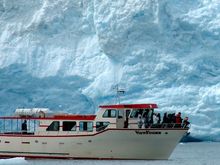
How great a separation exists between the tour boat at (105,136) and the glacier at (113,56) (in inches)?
452

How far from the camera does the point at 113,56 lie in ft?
143

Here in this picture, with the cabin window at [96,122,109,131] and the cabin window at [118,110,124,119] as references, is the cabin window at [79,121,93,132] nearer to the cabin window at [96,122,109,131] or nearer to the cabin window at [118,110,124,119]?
the cabin window at [96,122,109,131]

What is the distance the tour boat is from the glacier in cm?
1147

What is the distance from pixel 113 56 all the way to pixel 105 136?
537 inches

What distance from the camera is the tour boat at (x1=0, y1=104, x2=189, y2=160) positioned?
30.3m

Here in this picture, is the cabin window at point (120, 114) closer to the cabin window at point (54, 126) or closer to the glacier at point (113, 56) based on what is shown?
the cabin window at point (54, 126)

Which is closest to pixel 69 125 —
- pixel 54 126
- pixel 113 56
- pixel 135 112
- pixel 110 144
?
pixel 54 126

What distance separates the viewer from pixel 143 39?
141 feet

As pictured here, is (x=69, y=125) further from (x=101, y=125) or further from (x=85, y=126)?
(x=101, y=125)

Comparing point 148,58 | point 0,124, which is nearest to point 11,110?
point 0,124

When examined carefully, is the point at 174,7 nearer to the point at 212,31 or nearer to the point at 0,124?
the point at 212,31

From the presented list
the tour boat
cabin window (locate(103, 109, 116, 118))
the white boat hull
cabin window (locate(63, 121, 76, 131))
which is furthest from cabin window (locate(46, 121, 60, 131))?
cabin window (locate(103, 109, 116, 118))

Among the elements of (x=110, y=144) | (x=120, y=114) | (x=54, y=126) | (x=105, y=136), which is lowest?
(x=110, y=144)

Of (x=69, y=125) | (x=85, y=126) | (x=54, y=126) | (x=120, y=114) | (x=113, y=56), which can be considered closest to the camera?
(x=120, y=114)
